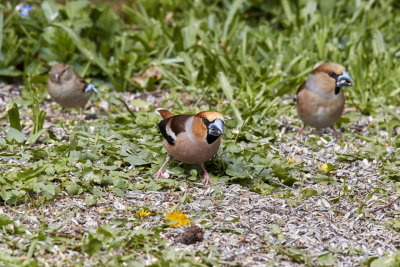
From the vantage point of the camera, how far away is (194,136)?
444cm

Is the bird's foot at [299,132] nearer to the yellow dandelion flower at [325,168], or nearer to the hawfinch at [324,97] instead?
the hawfinch at [324,97]

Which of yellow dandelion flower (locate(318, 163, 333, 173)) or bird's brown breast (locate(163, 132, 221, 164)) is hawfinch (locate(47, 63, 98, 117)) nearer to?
bird's brown breast (locate(163, 132, 221, 164))

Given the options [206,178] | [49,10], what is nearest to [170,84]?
[49,10]

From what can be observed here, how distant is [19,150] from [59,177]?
2.47 feet

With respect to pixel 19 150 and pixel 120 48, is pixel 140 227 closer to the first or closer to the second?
pixel 19 150

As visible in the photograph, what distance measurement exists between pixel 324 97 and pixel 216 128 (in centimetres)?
185

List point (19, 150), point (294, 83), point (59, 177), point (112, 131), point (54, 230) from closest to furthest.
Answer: point (54, 230) → point (59, 177) → point (19, 150) → point (112, 131) → point (294, 83)

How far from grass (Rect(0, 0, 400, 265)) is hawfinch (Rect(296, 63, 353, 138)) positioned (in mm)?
236

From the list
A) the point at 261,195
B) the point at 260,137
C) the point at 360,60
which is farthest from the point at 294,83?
the point at 261,195

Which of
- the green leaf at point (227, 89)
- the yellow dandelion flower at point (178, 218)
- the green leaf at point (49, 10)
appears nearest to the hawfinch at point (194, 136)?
the yellow dandelion flower at point (178, 218)

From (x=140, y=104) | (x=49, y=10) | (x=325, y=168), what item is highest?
(x=49, y=10)

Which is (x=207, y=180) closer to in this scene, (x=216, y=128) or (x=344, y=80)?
(x=216, y=128)

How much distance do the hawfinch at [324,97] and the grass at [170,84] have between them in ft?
0.77

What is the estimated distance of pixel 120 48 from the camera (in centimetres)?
739
